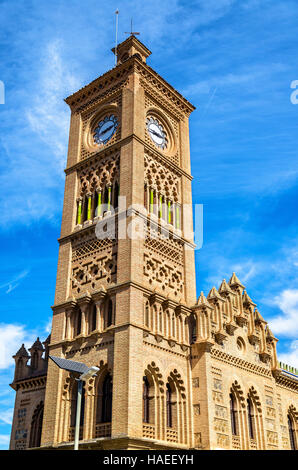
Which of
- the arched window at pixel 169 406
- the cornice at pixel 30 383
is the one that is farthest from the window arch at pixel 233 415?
the cornice at pixel 30 383

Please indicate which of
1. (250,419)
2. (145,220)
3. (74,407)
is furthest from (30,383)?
(250,419)

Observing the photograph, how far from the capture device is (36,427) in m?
29.6

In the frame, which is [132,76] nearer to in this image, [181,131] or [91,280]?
[181,131]

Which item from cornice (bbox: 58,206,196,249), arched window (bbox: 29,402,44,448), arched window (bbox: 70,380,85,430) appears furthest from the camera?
arched window (bbox: 29,402,44,448)

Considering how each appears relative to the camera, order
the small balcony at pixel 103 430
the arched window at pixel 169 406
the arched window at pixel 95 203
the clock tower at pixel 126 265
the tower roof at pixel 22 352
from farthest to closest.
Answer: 1. the tower roof at pixel 22 352
2. the arched window at pixel 95 203
3. the arched window at pixel 169 406
4. the clock tower at pixel 126 265
5. the small balcony at pixel 103 430

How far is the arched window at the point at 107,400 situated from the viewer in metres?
25.0

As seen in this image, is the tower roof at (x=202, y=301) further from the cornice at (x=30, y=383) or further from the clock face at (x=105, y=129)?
the clock face at (x=105, y=129)

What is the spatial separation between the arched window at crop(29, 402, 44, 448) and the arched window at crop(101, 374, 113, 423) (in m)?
5.90

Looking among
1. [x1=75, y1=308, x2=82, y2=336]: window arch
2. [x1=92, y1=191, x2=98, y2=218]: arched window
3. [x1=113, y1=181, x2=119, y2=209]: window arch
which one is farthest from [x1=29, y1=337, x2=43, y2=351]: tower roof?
[x1=113, y1=181, x2=119, y2=209]: window arch

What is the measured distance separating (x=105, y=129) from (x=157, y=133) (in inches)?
135

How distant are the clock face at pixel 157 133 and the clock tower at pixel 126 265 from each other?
8cm

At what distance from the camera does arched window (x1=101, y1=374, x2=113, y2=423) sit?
81.9 ft

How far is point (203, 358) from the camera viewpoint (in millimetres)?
28250

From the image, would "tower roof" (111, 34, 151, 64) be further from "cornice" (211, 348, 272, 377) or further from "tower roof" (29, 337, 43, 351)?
"cornice" (211, 348, 272, 377)
